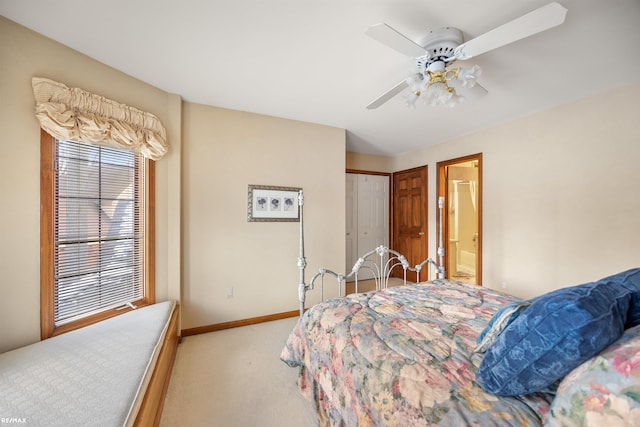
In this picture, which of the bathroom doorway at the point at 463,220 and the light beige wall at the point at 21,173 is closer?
the light beige wall at the point at 21,173

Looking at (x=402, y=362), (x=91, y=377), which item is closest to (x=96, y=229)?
(x=91, y=377)

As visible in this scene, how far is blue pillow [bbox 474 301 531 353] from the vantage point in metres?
1.02

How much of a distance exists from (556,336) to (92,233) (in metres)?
2.82

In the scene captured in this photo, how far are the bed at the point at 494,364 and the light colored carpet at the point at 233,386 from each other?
314 millimetres

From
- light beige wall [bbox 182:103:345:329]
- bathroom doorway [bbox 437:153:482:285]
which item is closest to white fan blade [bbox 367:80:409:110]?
light beige wall [bbox 182:103:345:329]

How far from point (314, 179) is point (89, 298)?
2507mm

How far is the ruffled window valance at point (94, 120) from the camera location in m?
1.60

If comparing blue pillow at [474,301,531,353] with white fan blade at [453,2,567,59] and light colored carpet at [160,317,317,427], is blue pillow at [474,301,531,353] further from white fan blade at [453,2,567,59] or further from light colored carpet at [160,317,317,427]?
white fan blade at [453,2,567,59]

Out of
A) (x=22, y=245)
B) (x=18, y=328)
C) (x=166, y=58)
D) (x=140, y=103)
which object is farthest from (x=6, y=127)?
(x=18, y=328)

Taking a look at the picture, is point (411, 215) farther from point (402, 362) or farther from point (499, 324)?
point (402, 362)

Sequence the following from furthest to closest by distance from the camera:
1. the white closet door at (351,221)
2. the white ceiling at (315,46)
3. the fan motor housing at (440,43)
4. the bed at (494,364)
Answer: the white closet door at (351,221) < the fan motor housing at (440,43) < the white ceiling at (315,46) < the bed at (494,364)

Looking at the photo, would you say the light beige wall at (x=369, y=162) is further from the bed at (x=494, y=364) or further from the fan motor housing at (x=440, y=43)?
the bed at (x=494, y=364)

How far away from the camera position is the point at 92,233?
6.28 feet

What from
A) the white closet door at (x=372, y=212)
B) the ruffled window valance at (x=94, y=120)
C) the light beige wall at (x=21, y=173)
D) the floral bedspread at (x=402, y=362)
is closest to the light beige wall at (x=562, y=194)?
the floral bedspread at (x=402, y=362)
